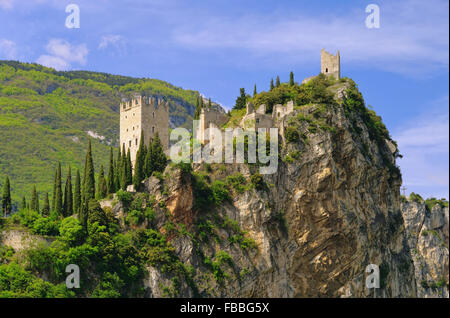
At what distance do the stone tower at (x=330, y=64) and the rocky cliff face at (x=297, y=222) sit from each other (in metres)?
7.21

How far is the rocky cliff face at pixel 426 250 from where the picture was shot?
13025cm

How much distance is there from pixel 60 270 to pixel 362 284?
32995 millimetres

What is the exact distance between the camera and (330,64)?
89375 mm

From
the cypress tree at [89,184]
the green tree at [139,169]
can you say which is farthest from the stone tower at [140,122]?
the cypress tree at [89,184]

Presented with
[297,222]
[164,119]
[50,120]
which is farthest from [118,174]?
[50,120]

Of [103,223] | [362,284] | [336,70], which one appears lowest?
[362,284]

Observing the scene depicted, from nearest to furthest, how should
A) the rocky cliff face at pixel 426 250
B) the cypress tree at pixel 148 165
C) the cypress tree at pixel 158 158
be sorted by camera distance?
the cypress tree at pixel 148 165 < the cypress tree at pixel 158 158 < the rocky cliff face at pixel 426 250

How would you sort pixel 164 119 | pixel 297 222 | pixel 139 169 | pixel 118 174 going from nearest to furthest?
1. pixel 139 169
2. pixel 118 174
3. pixel 297 222
4. pixel 164 119

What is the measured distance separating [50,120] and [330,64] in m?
88.3

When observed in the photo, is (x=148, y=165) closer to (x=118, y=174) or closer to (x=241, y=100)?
(x=118, y=174)

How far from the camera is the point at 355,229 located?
74312 millimetres

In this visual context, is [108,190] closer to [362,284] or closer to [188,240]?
[188,240]

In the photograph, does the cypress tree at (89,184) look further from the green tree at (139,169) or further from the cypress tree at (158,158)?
the cypress tree at (158,158)
